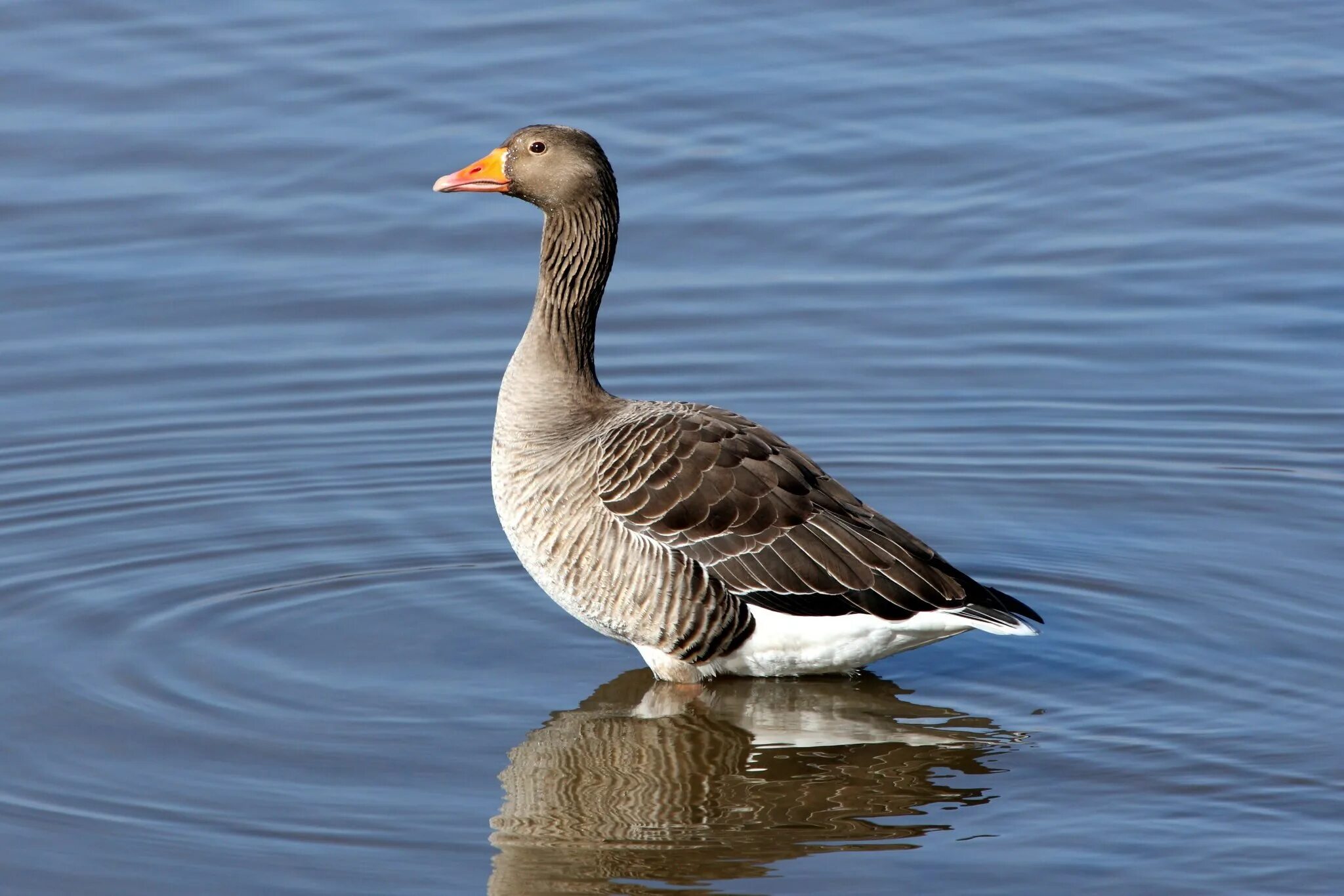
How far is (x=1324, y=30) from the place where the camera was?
60.0 ft

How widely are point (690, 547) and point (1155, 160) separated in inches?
333

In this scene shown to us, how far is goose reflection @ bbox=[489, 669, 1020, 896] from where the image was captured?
310 inches

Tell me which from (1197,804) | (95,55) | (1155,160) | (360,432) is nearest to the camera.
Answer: (1197,804)

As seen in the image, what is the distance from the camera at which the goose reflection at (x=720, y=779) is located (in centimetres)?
786

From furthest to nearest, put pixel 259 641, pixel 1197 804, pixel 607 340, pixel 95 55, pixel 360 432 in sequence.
Answer: pixel 95 55 < pixel 607 340 < pixel 360 432 < pixel 259 641 < pixel 1197 804

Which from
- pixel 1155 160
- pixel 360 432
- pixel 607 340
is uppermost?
pixel 1155 160

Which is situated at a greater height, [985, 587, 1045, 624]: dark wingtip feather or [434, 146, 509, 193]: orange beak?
[434, 146, 509, 193]: orange beak

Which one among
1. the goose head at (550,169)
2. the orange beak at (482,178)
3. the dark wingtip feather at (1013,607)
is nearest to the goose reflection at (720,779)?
the dark wingtip feather at (1013,607)

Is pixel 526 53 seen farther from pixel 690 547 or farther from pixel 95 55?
pixel 690 547

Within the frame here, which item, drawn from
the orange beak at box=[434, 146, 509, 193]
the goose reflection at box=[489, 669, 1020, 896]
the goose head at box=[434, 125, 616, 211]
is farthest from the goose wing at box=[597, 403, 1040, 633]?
the orange beak at box=[434, 146, 509, 193]

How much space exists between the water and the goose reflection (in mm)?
31

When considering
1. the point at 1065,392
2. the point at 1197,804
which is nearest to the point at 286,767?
the point at 1197,804

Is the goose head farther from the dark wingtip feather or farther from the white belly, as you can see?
the dark wingtip feather

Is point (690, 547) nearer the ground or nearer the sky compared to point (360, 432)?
nearer the ground
